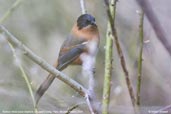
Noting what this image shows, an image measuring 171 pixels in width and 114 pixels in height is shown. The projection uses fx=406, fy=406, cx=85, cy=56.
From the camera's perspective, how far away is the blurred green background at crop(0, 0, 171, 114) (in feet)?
8.45

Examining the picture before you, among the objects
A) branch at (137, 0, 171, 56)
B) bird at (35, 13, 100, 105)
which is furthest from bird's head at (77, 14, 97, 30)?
branch at (137, 0, 171, 56)

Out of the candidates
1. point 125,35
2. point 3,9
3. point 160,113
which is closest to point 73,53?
point 125,35

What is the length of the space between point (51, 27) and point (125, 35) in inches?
57.9

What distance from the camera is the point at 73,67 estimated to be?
4602mm

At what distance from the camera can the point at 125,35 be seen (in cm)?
427

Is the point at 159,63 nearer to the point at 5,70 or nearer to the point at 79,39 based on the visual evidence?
the point at 79,39

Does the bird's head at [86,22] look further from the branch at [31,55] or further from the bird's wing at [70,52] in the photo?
the branch at [31,55]

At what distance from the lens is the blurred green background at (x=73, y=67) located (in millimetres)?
2574

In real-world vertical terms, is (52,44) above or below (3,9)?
below

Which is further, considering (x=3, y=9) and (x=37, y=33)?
(x=37, y=33)

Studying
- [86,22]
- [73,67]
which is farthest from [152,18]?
[73,67]

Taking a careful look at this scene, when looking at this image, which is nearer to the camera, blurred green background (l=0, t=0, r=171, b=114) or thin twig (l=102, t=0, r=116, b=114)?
thin twig (l=102, t=0, r=116, b=114)

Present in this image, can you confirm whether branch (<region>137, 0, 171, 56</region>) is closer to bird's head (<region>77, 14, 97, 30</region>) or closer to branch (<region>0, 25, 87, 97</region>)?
branch (<region>0, 25, 87, 97</region>)

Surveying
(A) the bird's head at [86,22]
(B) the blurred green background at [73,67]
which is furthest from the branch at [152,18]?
(A) the bird's head at [86,22]
